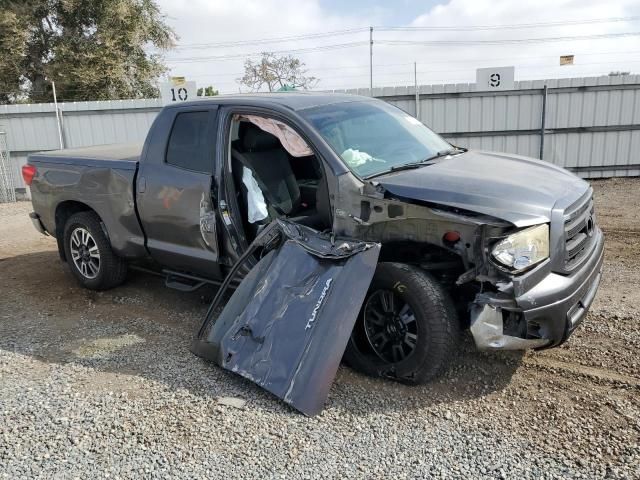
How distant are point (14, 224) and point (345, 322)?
345 inches

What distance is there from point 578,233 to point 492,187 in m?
0.72

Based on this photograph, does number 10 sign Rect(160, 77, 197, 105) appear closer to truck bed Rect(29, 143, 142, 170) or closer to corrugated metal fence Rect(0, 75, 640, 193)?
corrugated metal fence Rect(0, 75, 640, 193)

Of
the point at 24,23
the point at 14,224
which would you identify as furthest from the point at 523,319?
the point at 24,23

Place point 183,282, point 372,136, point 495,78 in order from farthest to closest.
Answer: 1. point 495,78
2. point 183,282
3. point 372,136

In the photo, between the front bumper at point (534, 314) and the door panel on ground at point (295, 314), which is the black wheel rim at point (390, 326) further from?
the front bumper at point (534, 314)

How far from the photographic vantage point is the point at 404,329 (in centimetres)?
353

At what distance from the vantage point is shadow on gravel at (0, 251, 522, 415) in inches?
138

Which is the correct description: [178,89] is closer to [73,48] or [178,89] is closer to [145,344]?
[145,344]

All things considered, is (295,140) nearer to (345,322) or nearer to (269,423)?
(345,322)

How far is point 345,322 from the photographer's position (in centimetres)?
334

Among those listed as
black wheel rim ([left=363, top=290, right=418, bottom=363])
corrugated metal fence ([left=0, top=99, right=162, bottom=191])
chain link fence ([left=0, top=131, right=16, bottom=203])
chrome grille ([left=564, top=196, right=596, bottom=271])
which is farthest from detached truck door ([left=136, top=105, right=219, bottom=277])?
chain link fence ([left=0, top=131, right=16, bottom=203])

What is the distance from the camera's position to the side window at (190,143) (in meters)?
4.48

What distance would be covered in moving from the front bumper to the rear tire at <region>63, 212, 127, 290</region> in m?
3.80

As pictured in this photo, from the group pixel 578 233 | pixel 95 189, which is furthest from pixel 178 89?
pixel 578 233
